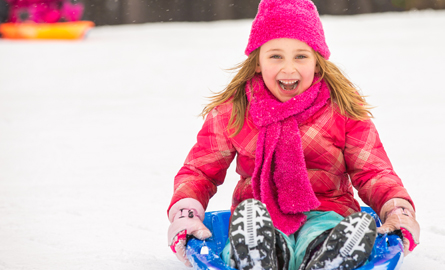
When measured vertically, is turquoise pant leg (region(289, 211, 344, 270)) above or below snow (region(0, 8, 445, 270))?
above

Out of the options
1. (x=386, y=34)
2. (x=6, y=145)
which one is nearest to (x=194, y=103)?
(x=6, y=145)

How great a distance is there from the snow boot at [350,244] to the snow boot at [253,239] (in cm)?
11

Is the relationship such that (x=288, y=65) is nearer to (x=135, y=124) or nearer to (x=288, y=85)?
(x=288, y=85)

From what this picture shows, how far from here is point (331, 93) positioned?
1395 mm

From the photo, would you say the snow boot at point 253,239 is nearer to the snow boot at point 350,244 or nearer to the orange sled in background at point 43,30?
the snow boot at point 350,244

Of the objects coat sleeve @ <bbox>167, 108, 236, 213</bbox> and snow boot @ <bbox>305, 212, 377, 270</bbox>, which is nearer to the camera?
snow boot @ <bbox>305, 212, 377, 270</bbox>

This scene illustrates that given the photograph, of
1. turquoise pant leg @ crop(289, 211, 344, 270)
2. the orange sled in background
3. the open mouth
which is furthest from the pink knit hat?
the orange sled in background

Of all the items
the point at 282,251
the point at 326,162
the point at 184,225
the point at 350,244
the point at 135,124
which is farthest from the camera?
the point at 135,124

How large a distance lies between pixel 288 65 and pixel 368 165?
0.34 metres

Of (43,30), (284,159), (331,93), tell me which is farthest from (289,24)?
(43,30)

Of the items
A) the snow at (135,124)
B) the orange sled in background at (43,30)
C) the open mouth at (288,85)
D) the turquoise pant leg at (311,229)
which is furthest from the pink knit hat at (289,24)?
the orange sled in background at (43,30)

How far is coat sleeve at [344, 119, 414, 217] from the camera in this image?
128 cm

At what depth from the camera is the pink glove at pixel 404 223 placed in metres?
1.15

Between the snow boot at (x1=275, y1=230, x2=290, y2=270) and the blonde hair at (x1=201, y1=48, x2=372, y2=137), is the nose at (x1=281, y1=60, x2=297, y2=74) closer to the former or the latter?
the blonde hair at (x1=201, y1=48, x2=372, y2=137)
